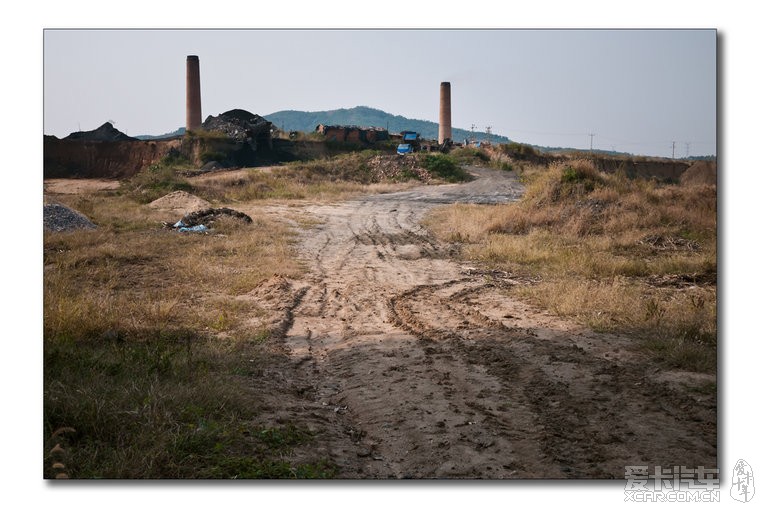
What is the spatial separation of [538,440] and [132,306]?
183 inches

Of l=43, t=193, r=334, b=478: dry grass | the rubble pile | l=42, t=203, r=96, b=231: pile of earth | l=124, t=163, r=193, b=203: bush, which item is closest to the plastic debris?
the rubble pile

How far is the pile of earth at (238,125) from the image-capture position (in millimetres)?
35719

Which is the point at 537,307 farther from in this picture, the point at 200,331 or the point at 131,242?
the point at 131,242

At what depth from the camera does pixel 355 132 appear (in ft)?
140

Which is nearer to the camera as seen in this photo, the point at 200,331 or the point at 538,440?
the point at 538,440

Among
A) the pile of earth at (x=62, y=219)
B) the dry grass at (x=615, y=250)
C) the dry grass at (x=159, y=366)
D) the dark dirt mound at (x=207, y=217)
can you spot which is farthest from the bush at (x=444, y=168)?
the dry grass at (x=159, y=366)

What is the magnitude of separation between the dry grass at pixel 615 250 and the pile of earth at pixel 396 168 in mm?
Answer: 13198

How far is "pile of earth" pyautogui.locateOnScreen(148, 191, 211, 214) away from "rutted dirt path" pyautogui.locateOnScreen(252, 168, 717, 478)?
9.76 m

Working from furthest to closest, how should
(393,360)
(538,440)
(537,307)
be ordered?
(537,307), (393,360), (538,440)

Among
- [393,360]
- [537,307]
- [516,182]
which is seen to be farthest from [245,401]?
[516,182]

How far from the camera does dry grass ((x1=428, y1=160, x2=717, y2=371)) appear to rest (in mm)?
6109
